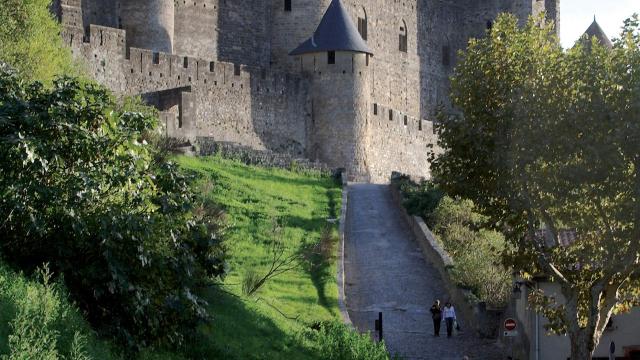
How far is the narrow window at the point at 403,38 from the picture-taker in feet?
178

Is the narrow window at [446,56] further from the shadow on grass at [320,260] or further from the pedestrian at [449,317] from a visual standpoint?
the pedestrian at [449,317]

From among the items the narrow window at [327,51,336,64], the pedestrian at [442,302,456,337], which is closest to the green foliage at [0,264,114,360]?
the pedestrian at [442,302,456,337]

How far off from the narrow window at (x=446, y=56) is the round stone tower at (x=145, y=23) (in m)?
20.0

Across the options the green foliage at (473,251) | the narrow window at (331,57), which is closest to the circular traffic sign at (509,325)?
the green foliage at (473,251)

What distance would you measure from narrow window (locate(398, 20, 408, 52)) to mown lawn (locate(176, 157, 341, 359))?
1767 centimetres

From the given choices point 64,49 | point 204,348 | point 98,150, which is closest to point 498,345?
point 204,348

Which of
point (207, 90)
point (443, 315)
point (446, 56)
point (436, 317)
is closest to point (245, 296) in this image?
point (436, 317)

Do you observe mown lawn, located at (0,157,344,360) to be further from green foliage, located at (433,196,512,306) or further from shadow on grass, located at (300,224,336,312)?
green foliage, located at (433,196,512,306)

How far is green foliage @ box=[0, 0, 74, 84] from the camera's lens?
27.3m

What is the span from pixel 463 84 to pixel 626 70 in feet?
8.24

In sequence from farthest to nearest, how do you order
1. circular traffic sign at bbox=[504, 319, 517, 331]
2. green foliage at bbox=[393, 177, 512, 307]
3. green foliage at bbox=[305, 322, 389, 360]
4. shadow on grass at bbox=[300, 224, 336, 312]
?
green foliage at bbox=[393, 177, 512, 307] < shadow on grass at bbox=[300, 224, 336, 312] < circular traffic sign at bbox=[504, 319, 517, 331] < green foliage at bbox=[305, 322, 389, 360]

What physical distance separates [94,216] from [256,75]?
2768 centimetres

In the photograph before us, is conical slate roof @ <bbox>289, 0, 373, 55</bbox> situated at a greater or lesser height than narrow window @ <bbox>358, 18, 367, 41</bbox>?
lesser

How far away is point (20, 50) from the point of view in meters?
27.6
